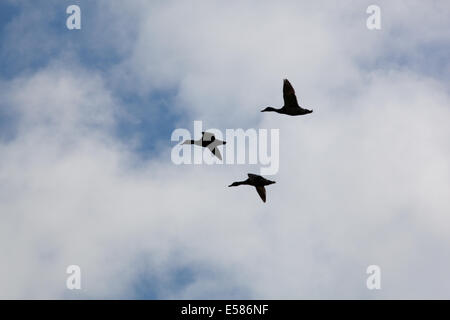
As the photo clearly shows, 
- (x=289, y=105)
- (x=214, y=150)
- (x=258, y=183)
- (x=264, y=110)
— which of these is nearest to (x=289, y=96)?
(x=289, y=105)

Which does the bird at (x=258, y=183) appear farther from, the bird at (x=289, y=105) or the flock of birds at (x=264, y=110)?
the bird at (x=289, y=105)

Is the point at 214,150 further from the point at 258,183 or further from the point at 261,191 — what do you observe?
the point at 261,191

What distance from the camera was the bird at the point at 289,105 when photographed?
45.7 metres

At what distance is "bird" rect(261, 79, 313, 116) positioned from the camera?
45688mm

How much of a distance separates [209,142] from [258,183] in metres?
4.73

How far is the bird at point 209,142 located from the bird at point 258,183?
2.54 m

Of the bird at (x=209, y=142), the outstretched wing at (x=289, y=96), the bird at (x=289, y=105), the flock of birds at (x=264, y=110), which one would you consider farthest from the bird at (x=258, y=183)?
the outstretched wing at (x=289, y=96)

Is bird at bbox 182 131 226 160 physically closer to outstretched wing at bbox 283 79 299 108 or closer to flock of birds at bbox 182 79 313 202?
flock of birds at bbox 182 79 313 202

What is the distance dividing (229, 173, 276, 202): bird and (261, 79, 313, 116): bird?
4877mm
